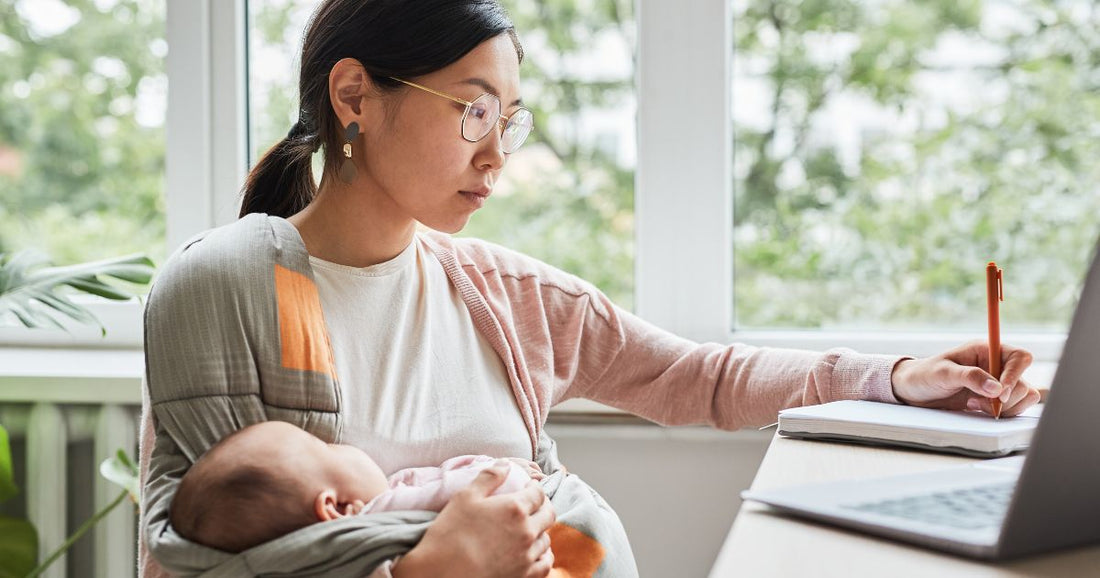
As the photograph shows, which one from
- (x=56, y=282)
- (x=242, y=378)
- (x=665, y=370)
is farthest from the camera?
(x=56, y=282)

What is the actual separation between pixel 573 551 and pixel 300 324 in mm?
396

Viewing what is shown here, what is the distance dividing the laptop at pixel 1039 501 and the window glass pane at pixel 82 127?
189 centimetres

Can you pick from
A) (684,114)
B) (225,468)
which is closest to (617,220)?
(684,114)

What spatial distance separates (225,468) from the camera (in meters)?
0.98

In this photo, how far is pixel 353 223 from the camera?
1.35 metres

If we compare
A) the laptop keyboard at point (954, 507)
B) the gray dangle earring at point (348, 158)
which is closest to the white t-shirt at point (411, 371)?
the gray dangle earring at point (348, 158)

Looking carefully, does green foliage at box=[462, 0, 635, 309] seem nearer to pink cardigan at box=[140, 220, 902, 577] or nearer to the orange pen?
pink cardigan at box=[140, 220, 902, 577]

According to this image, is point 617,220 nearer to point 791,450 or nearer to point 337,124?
point 337,124

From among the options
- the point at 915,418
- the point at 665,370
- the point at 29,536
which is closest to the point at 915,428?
the point at 915,418

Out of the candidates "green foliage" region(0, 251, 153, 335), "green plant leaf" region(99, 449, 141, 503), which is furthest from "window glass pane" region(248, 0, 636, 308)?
"green plant leaf" region(99, 449, 141, 503)

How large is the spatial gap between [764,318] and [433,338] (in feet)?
3.04

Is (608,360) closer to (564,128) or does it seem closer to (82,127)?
(564,128)

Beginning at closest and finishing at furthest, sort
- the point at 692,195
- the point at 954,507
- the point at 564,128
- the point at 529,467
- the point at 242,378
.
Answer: the point at 954,507
the point at 242,378
the point at 529,467
the point at 692,195
the point at 564,128

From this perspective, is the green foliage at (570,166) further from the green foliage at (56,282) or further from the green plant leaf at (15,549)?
the green plant leaf at (15,549)
